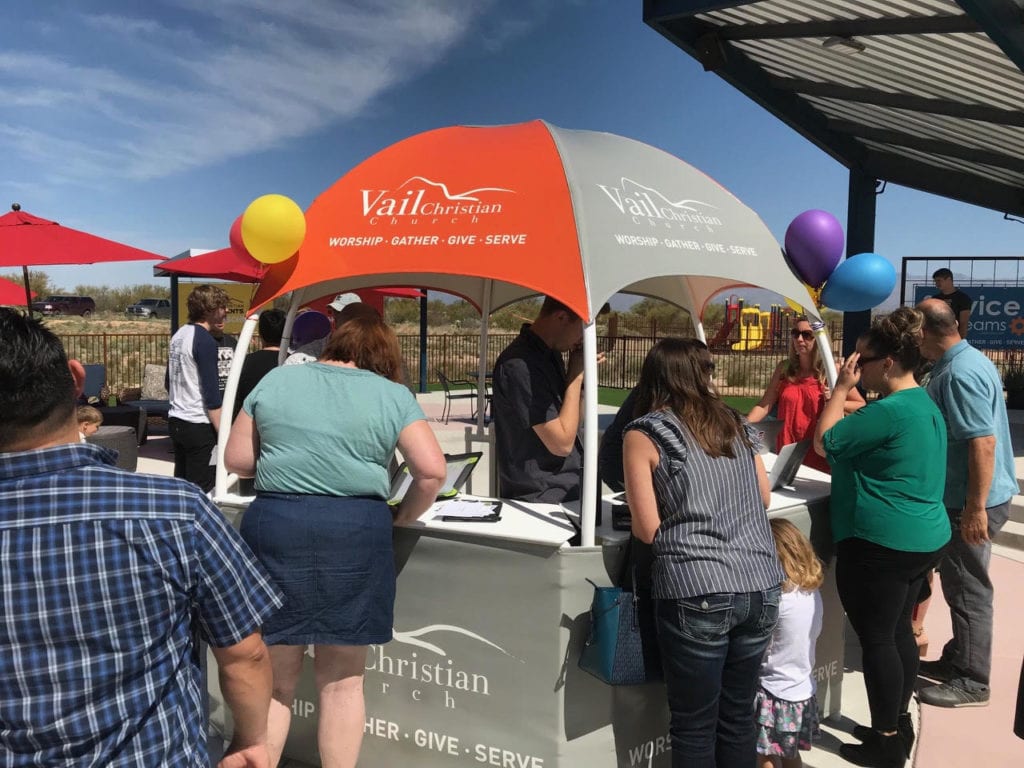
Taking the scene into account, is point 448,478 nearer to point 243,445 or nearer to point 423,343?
point 243,445

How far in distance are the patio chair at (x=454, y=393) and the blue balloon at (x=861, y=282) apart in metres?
9.76

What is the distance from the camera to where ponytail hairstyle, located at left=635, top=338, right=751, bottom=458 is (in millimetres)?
2590

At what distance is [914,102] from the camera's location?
8.03m

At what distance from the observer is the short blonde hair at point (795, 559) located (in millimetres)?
2971

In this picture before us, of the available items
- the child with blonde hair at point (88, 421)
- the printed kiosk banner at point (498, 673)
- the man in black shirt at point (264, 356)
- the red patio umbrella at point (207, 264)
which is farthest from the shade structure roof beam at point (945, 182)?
the child with blonde hair at point (88, 421)

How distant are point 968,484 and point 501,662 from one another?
7.86 feet

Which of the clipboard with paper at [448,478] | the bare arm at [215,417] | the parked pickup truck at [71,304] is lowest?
the clipboard with paper at [448,478]

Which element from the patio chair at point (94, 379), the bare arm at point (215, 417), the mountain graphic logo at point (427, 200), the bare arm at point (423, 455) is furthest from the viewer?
the patio chair at point (94, 379)

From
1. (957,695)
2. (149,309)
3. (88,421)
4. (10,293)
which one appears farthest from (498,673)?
(149,309)

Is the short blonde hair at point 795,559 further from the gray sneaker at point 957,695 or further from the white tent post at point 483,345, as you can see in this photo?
the white tent post at point 483,345

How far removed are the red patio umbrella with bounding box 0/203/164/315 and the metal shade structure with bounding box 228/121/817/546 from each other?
455cm

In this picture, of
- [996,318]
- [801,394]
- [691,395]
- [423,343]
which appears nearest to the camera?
[691,395]

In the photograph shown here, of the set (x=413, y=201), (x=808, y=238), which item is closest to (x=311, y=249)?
(x=413, y=201)

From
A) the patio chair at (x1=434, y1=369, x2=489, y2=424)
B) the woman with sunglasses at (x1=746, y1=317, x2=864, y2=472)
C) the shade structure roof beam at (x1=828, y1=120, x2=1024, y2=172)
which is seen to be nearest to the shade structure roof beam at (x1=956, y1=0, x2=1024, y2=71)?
the woman with sunglasses at (x1=746, y1=317, x2=864, y2=472)
